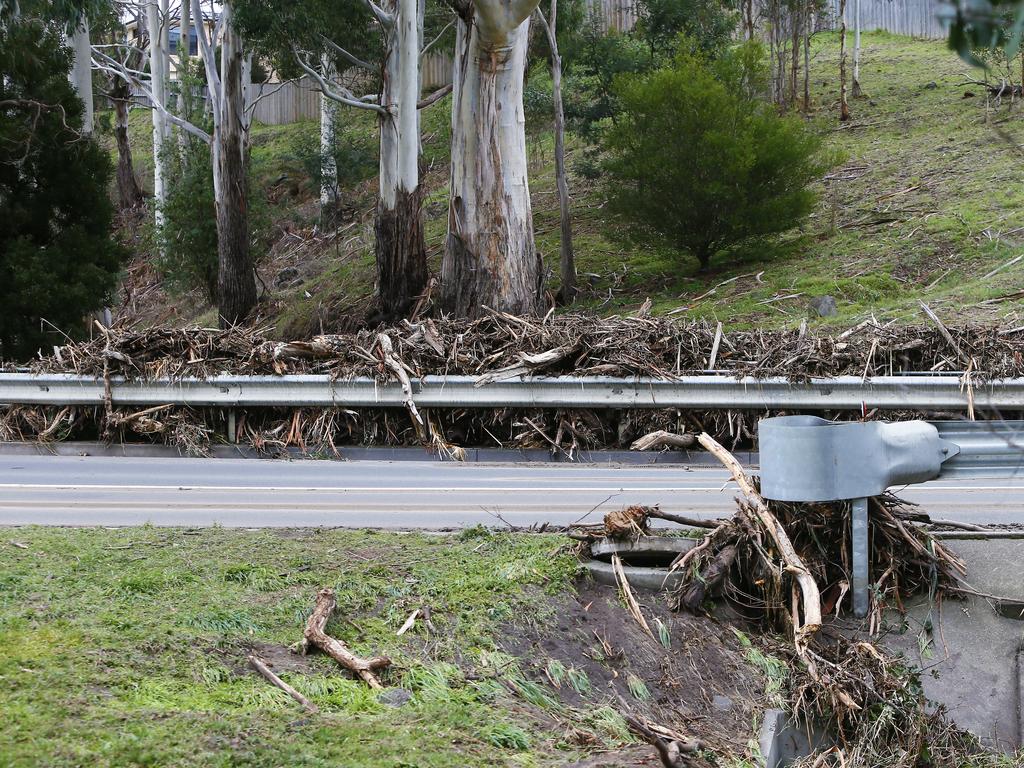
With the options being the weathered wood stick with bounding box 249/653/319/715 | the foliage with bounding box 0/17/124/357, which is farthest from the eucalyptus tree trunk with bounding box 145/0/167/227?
the weathered wood stick with bounding box 249/653/319/715

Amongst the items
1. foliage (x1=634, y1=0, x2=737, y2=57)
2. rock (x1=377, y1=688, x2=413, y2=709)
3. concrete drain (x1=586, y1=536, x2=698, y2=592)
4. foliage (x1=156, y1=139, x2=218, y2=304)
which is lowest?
rock (x1=377, y1=688, x2=413, y2=709)

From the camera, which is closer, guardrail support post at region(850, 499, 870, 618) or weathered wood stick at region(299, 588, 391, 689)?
weathered wood stick at region(299, 588, 391, 689)

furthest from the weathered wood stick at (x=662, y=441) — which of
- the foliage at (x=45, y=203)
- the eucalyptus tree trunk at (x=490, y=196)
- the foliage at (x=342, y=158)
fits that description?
the foliage at (x=342, y=158)

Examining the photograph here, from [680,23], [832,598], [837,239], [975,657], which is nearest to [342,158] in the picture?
[680,23]

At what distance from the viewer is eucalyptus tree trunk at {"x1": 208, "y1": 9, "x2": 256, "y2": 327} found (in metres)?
26.2

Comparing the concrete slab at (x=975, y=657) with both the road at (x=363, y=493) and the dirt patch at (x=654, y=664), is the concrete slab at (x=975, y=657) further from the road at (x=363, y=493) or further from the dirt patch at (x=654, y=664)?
the road at (x=363, y=493)

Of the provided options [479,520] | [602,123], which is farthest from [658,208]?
[479,520]

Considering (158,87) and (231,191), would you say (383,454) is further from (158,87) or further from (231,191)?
(158,87)

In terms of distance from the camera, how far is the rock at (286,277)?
111 ft

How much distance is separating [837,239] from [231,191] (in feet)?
45.6

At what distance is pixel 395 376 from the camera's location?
1174 cm

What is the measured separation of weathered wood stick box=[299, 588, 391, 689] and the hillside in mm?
13546

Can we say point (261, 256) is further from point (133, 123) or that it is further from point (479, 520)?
point (133, 123)

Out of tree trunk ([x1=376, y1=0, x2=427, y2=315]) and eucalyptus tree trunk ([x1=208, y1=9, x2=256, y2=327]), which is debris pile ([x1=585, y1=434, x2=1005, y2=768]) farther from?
eucalyptus tree trunk ([x1=208, y1=9, x2=256, y2=327])
